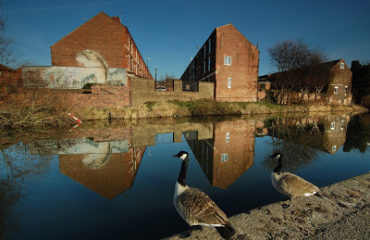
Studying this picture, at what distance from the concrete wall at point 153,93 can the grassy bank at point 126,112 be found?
42.4 inches

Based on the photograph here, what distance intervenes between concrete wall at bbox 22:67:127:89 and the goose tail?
76.7 feet

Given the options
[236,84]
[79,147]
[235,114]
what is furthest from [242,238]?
[236,84]

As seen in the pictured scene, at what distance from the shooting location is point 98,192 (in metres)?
3.57

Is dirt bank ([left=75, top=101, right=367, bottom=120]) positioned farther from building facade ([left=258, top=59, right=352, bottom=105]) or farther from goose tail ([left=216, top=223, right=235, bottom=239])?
goose tail ([left=216, top=223, right=235, bottom=239])

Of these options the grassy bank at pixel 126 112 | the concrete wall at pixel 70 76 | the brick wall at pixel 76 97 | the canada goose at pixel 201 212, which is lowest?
the canada goose at pixel 201 212

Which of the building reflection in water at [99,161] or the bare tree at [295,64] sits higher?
the bare tree at [295,64]

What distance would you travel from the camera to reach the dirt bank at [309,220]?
2.10m

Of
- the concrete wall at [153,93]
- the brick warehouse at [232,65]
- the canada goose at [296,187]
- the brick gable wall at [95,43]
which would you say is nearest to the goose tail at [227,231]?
the canada goose at [296,187]

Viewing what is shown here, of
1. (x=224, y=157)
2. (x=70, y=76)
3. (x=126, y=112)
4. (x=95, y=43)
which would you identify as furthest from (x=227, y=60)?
(x=224, y=157)

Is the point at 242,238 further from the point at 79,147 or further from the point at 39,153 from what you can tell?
the point at 39,153

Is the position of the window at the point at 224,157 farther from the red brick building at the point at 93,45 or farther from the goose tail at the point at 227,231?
the red brick building at the point at 93,45

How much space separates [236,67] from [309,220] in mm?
25452

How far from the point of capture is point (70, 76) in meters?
21.3

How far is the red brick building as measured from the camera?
22938 mm
